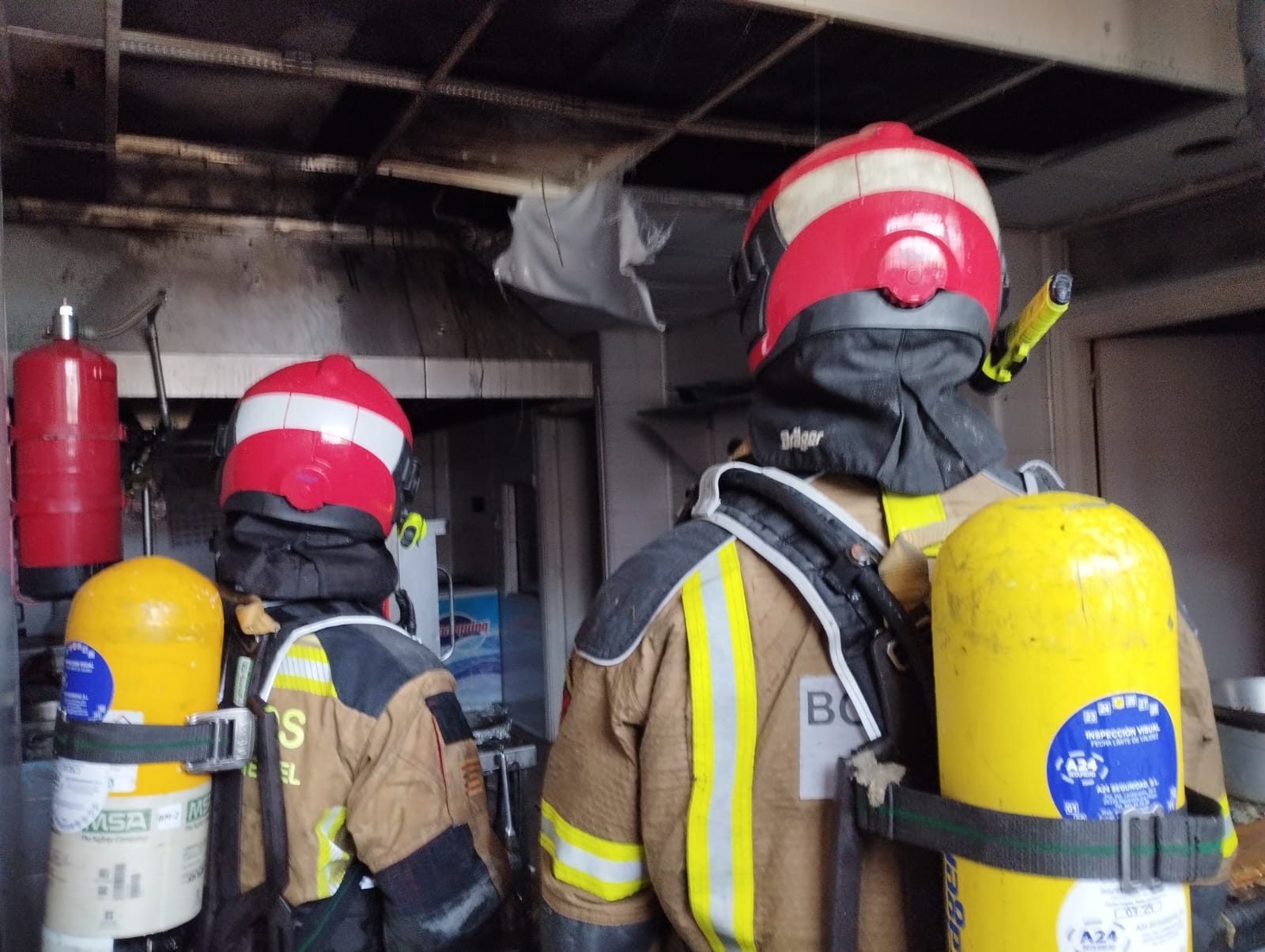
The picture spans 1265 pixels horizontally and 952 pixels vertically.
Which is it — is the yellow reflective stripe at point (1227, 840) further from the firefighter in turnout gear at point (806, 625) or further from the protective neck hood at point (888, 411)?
the protective neck hood at point (888, 411)

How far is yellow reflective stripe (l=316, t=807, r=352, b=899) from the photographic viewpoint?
4.96ft

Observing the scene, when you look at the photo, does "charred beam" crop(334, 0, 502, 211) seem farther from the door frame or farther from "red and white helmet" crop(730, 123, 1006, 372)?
the door frame

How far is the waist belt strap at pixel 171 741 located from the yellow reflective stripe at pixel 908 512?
1.05 metres

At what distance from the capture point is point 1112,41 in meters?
1.78

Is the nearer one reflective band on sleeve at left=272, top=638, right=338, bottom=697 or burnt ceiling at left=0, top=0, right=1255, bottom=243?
reflective band on sleeve at left=272, top=638, right=338, bottom=697

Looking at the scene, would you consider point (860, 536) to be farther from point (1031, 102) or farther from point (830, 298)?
point (1031, 102)

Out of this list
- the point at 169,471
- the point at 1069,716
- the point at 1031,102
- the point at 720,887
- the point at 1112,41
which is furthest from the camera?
the point at 169,471

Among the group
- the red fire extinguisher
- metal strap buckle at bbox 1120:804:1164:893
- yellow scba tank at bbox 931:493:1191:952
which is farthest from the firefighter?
metal strap buckle at bbox 1120:804:1164:893

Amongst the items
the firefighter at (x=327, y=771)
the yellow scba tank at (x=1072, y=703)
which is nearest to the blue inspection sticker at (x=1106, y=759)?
the yellow scba tank at (x=1072, y=703)

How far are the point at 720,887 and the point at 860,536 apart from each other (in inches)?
16.1

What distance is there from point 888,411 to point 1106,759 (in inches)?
16.2

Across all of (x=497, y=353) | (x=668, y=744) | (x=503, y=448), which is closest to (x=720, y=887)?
(x=668, y=744)

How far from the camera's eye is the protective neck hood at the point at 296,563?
163 cm

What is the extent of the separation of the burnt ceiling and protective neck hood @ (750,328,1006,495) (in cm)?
86
